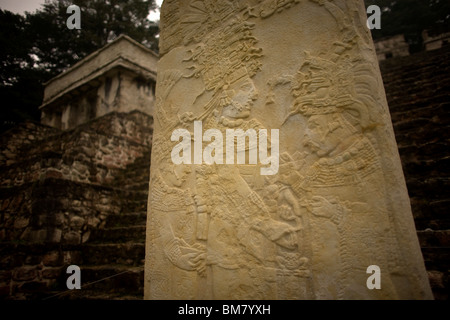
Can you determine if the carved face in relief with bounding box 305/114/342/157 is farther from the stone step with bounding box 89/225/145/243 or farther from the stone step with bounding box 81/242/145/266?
the stone step with bounding box 89/225/145/243

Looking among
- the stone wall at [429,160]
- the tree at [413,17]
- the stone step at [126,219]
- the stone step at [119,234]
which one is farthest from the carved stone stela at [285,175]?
the tree at [413,17]

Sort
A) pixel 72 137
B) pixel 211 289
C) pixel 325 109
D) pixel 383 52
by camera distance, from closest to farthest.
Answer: pixel 325 109, pixel 211 289, pixel 72 137, pixel 383 52

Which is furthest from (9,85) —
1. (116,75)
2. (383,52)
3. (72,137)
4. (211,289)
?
(383,52)

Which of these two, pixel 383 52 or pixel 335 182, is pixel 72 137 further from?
pixel 383 52

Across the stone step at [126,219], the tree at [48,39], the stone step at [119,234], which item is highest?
the tree at [48,39]

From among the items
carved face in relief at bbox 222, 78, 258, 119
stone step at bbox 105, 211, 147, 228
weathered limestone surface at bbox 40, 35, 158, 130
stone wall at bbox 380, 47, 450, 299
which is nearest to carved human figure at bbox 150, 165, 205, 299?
carved face in relief at bbox 222, 78, 258, 119

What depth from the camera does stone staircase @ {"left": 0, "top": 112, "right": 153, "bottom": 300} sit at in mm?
3189

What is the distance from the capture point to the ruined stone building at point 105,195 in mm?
2660

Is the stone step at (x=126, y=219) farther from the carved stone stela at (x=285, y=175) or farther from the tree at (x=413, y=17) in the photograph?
the tree at (x=413, y=17)

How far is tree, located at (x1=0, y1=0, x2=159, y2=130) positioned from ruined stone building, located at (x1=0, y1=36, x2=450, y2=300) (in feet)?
17.0

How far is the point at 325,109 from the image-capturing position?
164cm

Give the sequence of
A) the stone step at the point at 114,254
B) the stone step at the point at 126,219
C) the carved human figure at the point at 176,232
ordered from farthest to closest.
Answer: the stone step at the point at 126,219 → the stone step at the point at 114,254 → the carved human figure at the point at 176,232

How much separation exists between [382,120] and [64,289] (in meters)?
4.11

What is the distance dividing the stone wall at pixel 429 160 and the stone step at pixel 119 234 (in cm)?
333
